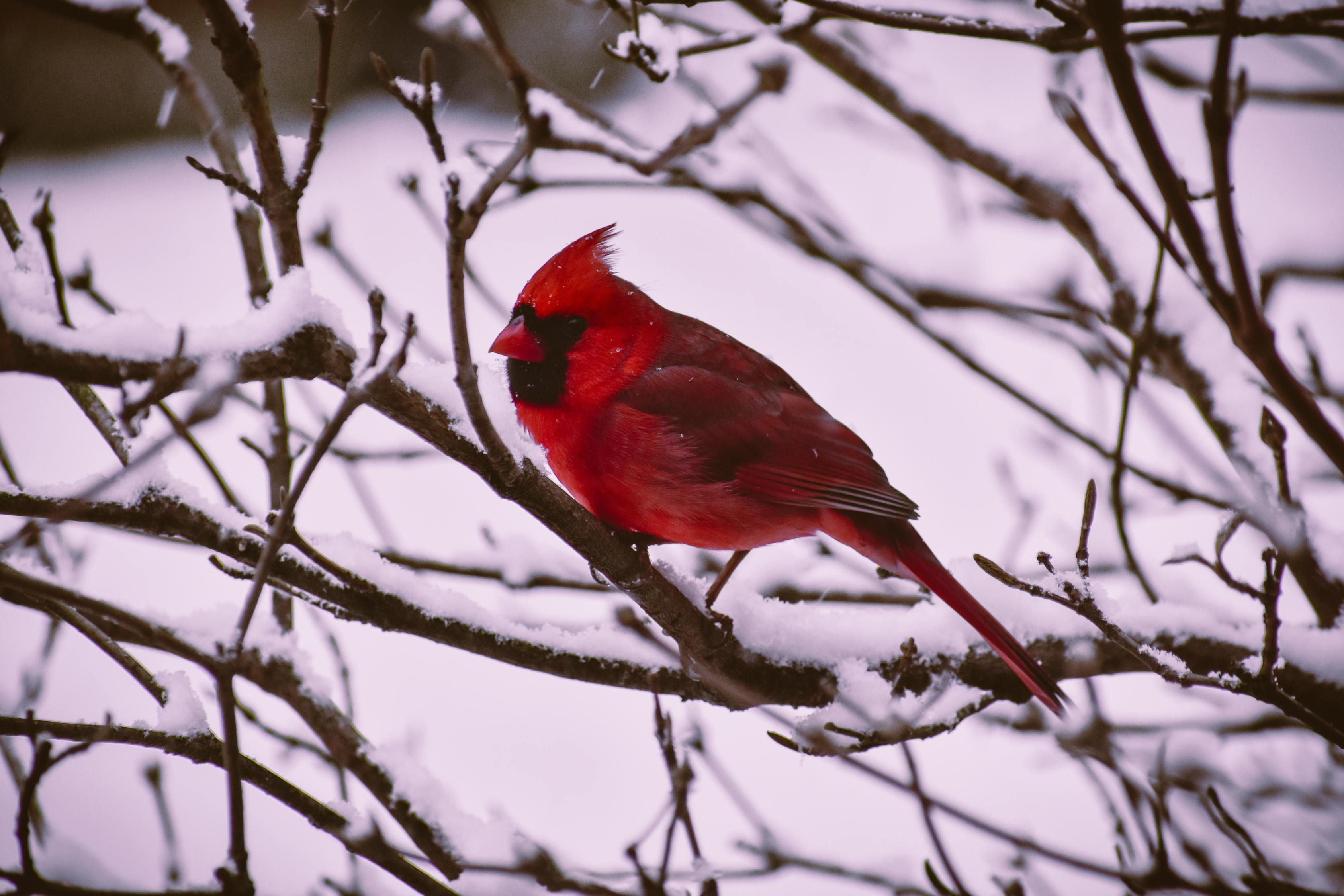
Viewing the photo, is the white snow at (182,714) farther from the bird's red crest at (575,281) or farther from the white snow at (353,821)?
the bird's red crest at (575,281)

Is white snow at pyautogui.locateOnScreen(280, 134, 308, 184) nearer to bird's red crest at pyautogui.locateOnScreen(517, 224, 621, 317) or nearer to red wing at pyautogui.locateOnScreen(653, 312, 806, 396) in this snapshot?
bird's red crest at pyautogui.locateOnScreen(517, 224, 621, 317)

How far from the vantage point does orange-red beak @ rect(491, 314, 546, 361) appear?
6.21 ft

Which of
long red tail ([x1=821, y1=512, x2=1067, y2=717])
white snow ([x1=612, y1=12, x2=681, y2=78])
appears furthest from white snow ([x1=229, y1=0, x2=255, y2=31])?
long red tail ([x1=821, y1=512, x2=1067, y2=717])

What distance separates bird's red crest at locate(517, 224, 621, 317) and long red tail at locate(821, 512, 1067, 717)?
0.69 m

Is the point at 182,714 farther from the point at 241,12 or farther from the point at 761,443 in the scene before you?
the point at 761,443

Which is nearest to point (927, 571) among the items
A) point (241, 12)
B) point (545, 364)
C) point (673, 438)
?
point (673, 438)

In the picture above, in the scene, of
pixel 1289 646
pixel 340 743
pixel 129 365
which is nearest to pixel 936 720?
pixel 1289 646

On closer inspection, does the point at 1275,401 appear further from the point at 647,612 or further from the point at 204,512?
the point at 204,512

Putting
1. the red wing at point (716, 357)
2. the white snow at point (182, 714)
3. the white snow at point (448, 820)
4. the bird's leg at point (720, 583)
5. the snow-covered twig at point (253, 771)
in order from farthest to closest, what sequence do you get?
the red wing at point (716, 357) < the bird's leg at point (720, 583) < the white snow at point (448, 820) < the white snow at point (182, 714) < the snow-covered twig at point (253, 771)

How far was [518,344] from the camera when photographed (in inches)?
75.4

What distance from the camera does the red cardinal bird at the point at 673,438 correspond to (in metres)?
→ 1.93

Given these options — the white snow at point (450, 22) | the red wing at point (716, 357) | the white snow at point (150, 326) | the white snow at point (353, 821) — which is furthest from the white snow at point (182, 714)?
the white snow at point (450, 22)

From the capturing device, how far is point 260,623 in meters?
1.80

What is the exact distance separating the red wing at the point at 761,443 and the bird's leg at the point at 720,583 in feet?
0.46
